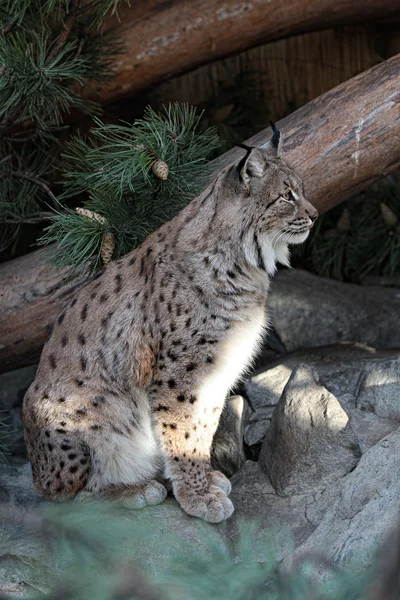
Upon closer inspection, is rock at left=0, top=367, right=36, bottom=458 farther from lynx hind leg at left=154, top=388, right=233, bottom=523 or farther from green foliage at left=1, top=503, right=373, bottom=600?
green foliage at left=1, top=503, right=373, bottom=600

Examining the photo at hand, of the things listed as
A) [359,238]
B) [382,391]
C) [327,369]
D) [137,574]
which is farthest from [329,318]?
[137,574]

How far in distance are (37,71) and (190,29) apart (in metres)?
1.38

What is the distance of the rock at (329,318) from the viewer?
511 centimetres

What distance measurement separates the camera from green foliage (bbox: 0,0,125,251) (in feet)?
13.0

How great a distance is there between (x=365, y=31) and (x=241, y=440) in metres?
3.58

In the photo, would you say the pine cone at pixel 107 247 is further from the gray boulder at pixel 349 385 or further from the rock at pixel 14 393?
the rock at pixel 14 393

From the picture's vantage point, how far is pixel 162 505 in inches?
140

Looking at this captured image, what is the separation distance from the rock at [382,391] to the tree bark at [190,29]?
2385 millimetres

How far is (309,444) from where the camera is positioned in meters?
3.53

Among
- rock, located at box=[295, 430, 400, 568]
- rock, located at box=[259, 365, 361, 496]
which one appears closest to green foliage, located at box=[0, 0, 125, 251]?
rock, located at box=[259, 365, 361, 496]

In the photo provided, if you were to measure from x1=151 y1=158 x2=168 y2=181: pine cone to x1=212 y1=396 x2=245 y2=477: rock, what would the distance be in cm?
118

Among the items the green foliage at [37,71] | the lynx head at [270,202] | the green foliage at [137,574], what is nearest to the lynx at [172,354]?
the lynx head at [270,202]

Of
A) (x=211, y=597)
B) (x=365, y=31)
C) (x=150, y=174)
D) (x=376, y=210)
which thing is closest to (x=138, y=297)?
(x=150, y=174)

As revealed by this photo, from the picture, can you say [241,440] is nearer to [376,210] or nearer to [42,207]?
[42,207]
